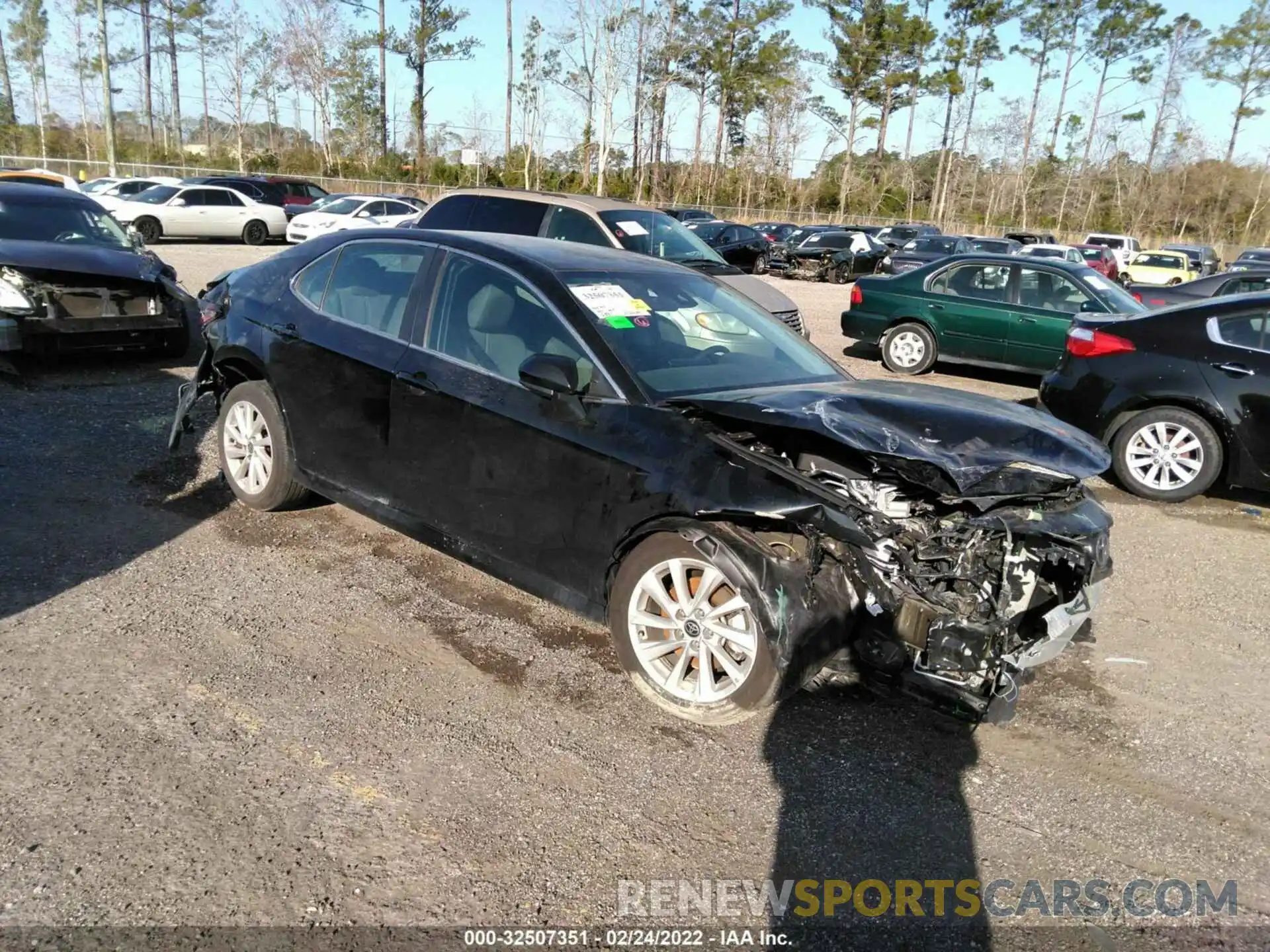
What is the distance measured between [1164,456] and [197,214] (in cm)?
2364

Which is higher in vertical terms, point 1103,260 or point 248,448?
point 1103,260

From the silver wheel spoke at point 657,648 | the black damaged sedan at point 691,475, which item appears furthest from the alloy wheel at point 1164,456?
the silver wheel spoke at point 657,648

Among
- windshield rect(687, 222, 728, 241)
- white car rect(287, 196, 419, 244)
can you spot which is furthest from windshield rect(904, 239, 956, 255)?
white car rect(287, 196, 419, 244)

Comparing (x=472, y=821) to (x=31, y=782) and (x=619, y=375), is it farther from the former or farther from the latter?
(x=619, y=375)

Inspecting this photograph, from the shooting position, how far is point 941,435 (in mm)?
3600

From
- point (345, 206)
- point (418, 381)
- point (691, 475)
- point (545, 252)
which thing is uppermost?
point (545, 252)

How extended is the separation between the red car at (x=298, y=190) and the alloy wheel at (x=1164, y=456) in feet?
92.2

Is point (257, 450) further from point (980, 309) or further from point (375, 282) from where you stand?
point (980, 309)

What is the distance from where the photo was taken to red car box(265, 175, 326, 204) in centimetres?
3016

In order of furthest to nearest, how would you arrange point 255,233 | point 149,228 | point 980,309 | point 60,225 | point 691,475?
point 255,233
point 149,228
point 980,309
point 60,225
point 691,475

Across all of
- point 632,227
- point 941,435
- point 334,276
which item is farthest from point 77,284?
point 941,435

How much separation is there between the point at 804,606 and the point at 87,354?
7.88 m

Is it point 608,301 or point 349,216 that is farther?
point 349,216

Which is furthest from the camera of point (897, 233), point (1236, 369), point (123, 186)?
point (897, 233)
